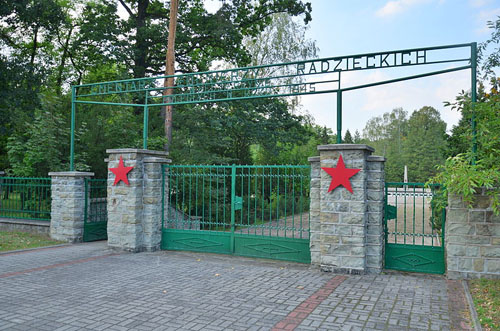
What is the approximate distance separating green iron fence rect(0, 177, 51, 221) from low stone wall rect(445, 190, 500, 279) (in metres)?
10.5

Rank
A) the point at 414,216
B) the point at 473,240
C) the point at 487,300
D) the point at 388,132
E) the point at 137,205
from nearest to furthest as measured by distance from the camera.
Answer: the point at 487,300, the point at 473,240, the point at 414,216, the point at 137,205, the point at 388,132

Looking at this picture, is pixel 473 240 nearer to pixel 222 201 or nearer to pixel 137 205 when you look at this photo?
pixel 137 205

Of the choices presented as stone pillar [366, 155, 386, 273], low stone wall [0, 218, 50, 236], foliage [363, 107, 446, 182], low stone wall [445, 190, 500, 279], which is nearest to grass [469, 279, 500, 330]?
low stone wall [445, 190, 500, 279]

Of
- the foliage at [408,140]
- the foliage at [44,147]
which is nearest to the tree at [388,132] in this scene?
the foliage at [408,140]

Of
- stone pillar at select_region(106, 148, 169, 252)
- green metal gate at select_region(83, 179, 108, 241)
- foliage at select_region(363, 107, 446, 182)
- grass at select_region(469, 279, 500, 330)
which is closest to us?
grass at select_region(469, 279, 500, 330)

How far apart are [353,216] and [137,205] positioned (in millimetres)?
5003

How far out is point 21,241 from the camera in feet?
34.6

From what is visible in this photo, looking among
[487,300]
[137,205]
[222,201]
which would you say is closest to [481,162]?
[487,300]

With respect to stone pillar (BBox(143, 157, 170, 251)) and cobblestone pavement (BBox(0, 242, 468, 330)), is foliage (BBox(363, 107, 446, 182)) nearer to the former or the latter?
stone pillar (BBox(143, 157, 170, 251))

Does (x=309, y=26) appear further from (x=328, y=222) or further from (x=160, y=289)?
(x=160, y=289)

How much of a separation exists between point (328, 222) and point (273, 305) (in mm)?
2456

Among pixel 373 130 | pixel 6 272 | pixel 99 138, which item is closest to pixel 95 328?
pixel 6 272

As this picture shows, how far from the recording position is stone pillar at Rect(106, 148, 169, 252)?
9.34 meters

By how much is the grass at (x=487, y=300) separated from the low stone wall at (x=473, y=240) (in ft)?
0.73
